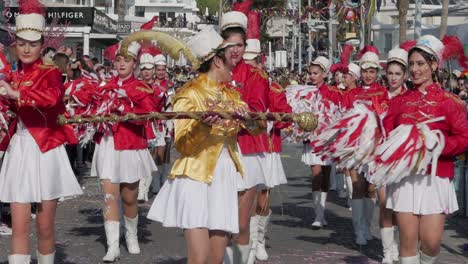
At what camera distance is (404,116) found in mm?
7758

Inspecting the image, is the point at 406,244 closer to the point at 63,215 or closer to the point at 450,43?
the point at 450,43

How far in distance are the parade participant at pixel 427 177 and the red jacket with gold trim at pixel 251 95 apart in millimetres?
1483

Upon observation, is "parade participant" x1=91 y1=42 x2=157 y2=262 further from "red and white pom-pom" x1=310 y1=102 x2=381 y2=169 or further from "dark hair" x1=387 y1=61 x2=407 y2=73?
"red and white pom-pom" x1=310 y1=102 x2=381 y2=169

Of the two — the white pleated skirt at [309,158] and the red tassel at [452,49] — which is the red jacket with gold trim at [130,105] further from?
the red tassel at [452,49]

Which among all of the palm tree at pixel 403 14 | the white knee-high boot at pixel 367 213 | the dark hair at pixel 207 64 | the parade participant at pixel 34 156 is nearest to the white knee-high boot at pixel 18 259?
the parade participant at pixel 34 156

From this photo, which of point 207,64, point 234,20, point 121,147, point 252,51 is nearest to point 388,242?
point 252,51

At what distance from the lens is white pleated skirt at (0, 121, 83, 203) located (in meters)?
7.72

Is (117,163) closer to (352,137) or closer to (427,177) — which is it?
(352,137)

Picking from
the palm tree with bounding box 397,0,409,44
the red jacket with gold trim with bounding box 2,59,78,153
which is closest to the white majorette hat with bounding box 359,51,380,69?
the red jacket with gold trim with bounding box 2,59,78,153

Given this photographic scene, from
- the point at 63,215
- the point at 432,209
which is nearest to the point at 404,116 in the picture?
the point at 432,209

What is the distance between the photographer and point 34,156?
7797 mm

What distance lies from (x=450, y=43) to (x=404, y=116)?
1144 mm

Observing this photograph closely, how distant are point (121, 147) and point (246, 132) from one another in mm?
2079

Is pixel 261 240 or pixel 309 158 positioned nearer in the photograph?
pixel 261 240
